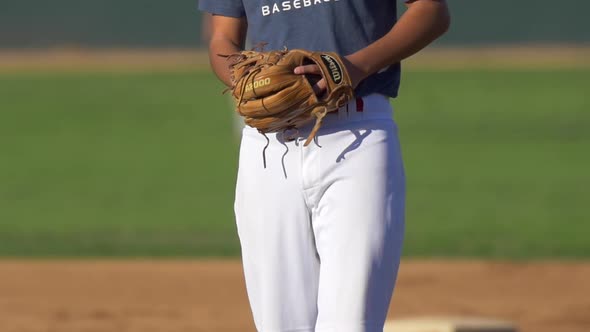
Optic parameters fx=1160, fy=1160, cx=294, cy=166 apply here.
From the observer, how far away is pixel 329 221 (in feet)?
8.32

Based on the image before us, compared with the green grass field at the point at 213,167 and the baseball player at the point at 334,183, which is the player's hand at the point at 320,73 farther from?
the green grass field at the point at 213,167

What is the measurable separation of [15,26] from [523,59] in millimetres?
12647

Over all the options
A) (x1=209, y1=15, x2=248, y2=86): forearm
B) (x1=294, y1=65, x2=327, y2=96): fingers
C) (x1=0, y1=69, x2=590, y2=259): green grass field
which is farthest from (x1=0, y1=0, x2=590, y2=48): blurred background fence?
(x1=294, y1=65, x2=327, y2=96): fingers

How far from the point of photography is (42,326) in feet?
18.0

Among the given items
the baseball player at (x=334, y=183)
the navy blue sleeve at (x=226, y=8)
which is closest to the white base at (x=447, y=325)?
the baseball player at (x=334, y=183)

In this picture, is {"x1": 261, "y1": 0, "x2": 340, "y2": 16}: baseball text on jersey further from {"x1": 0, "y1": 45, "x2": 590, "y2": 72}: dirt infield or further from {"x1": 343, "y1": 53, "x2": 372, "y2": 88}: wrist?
{"x1": 0, "y1": 45, "x2": 590, "y2": 72}: dirt infield

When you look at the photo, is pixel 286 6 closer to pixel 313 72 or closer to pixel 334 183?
pixel 313 72

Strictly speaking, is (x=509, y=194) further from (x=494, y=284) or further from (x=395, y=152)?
(x=395, y=152)

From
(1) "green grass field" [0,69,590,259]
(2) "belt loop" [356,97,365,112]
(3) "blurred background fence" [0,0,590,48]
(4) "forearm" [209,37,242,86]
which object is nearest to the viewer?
(2) "belt loop" [356,97,365,112]

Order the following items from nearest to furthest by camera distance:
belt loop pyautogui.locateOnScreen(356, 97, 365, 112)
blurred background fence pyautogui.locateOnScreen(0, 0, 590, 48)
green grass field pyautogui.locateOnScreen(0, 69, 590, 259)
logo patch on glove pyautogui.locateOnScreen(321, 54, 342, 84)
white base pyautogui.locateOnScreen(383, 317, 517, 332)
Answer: logo patch on glove pyautogui.locateOnScreen(321, 54, 342, 84) → belt loop pyautogui.locateOnScreen(356, 97, 365, 112) → white base pyautogui.locateOnScreen(383, 317, 517, 332) → green grass field pyautogui.locateOnScreen(0, 69, 590, 259) → blurred background fence pyautogui.locateOnScreen(0, 0, 590, 48)

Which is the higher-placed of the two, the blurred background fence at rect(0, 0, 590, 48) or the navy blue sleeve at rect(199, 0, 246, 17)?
the navy blue sleeve at rect(199, 0, 246, 17)

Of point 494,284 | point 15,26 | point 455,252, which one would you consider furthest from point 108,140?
point 15,26

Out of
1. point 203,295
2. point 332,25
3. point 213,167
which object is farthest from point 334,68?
point 213,167

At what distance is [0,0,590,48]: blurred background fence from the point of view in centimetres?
2794
